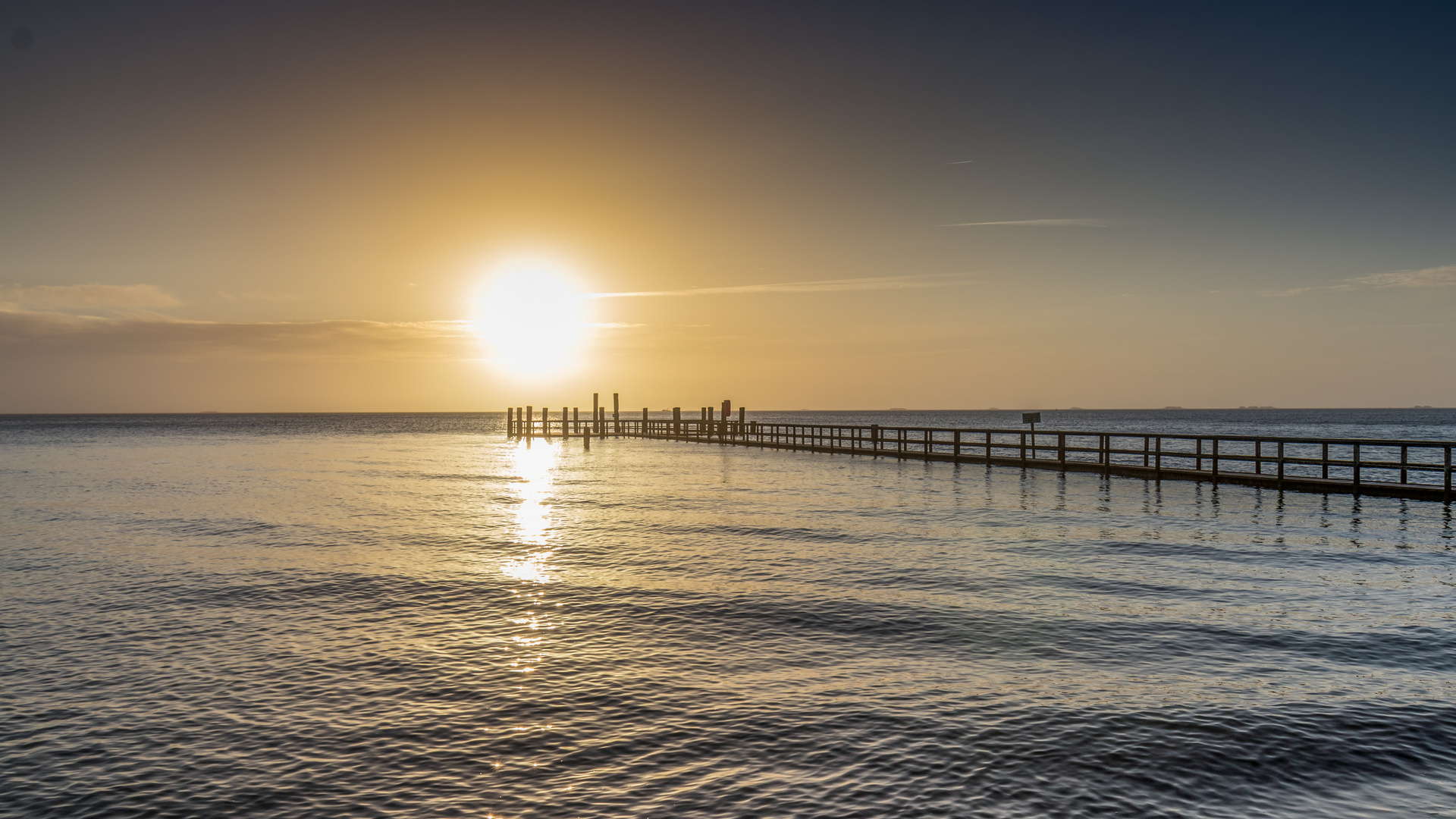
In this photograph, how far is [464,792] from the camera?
5.98 meters

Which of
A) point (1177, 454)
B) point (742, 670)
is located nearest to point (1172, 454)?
point (1177, 454)

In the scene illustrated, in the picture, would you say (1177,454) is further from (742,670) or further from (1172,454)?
(742,670)

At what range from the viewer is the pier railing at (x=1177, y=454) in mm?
23469

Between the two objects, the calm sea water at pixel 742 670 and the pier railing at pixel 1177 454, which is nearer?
the calm sea water at pixel 742 670

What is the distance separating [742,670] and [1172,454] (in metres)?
19.1

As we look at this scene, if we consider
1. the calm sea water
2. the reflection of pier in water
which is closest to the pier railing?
the reflection of pier in water

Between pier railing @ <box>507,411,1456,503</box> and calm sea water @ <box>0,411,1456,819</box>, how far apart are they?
4.51 meters

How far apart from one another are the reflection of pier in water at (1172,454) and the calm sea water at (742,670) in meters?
4.48

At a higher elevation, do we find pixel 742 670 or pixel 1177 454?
pixel 1177 454

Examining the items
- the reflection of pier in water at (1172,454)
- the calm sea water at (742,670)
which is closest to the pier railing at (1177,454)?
the reflection of pier in water at (1172,454)

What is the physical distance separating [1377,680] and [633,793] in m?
6.96

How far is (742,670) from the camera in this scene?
28.6 feet

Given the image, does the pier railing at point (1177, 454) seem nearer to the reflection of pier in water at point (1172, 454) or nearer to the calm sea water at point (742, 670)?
the reflection of pier in water at point (1172, 454)

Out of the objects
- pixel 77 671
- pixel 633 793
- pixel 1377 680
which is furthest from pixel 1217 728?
pixel 77 671
